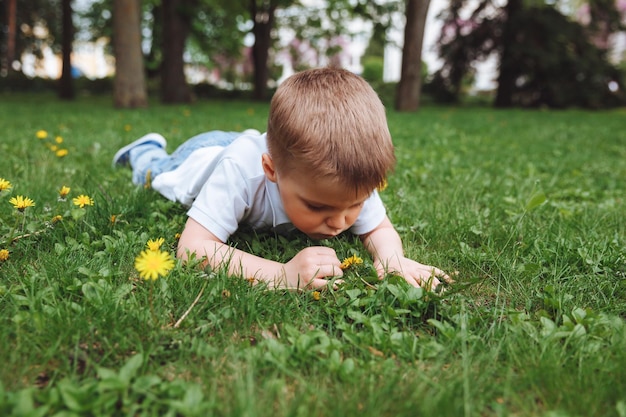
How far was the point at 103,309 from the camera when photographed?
1543 millimetres

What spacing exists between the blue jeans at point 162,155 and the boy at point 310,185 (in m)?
1.05

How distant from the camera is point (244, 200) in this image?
2.35 m

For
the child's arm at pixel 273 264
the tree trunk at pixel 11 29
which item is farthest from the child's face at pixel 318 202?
the tree trunk at pixel 11 29

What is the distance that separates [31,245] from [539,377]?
199 centimetres

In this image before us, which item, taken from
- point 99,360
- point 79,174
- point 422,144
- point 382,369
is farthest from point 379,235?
point 422,144

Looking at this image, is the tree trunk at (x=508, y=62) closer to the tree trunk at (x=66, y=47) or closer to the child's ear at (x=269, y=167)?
the tree trunk at (x=66, y=47)

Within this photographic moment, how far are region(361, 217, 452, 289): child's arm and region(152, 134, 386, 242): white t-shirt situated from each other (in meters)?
0.05

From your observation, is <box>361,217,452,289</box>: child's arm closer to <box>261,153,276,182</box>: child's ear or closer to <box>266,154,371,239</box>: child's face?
<box>266,154,371,239</box>: child's face

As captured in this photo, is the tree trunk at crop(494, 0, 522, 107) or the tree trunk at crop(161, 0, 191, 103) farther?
the tree trunk at crop(494, 0, 522, 107)

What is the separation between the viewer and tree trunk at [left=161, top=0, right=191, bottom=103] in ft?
51.8

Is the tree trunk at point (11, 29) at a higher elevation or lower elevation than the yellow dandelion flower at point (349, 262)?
higher

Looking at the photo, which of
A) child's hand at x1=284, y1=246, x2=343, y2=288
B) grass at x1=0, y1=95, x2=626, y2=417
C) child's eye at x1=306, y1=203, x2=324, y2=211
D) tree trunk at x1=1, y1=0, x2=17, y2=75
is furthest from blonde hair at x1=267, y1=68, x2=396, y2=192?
tree trunk at x1=1, y1=0, x2=17, y2=75

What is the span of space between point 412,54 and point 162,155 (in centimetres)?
1086

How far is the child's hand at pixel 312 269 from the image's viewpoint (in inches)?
74.0
